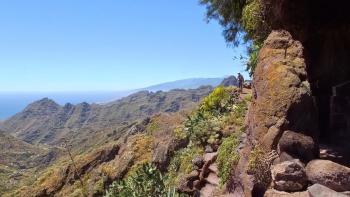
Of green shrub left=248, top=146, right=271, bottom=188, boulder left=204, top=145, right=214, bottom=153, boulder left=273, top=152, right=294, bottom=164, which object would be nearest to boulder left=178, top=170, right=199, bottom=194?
boulder left=204, top=145, right=214, bottom=153

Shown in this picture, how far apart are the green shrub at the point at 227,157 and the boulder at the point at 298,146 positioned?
3.24 m

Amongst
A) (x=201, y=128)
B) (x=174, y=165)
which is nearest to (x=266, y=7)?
(x=201, y=128)

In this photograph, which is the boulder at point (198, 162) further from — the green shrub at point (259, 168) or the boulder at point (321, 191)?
the boulder at point (321, 191)

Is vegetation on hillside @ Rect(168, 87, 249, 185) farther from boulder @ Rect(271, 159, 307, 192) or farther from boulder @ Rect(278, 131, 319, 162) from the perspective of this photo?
boulder @ Rect(271, 159, 307, 192)

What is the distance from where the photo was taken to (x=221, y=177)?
13.3 meters

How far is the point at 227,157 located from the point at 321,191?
221 inches

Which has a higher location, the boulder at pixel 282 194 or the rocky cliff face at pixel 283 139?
the rocky cliff face at pixel 283 139

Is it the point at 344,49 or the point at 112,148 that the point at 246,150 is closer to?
the point at 344,49

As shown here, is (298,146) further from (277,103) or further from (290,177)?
(277,103)

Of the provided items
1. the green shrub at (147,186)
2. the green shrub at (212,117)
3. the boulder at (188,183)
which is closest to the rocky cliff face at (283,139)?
the boulder at (188,183)

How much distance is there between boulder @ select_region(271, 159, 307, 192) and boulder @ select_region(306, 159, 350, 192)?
0.60ft

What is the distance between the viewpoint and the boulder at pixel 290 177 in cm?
869

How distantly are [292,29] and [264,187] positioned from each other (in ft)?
18.0

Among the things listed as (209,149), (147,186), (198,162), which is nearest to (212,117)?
(209,149)
